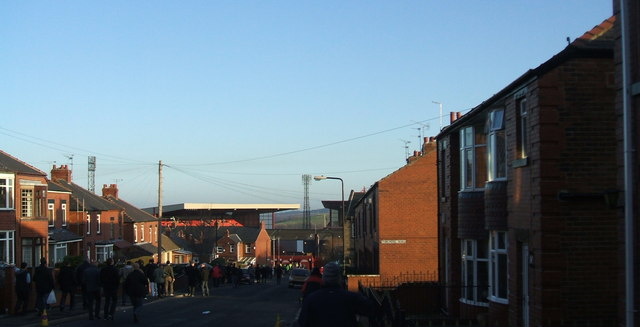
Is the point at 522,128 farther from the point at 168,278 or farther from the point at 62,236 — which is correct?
the point at 62,236

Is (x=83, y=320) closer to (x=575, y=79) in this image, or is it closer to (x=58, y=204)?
(x=575, y=79)

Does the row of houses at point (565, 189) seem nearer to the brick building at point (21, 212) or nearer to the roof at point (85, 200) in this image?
the brick building at point (21, 212)

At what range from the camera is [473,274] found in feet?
68.9

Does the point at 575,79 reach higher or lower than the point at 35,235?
higher

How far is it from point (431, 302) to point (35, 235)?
85.0 feet

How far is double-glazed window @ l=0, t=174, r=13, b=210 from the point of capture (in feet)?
131

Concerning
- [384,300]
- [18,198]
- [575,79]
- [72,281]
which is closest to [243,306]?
[72,281]

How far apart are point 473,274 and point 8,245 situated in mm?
27603

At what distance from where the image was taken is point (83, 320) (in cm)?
2091

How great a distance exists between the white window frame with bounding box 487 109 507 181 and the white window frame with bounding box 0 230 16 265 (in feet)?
95.7

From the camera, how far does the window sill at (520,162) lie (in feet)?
50.9

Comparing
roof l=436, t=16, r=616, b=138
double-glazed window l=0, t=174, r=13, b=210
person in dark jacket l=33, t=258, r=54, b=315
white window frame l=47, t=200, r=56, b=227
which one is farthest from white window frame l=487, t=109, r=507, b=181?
white window frame l=47, t=200, r=56, b=227

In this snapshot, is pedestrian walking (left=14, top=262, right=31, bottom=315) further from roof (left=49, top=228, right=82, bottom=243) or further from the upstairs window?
roof (left=49, top=228, right=82, bottom=243)

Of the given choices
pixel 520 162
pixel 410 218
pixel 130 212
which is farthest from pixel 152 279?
pixel 130 212
